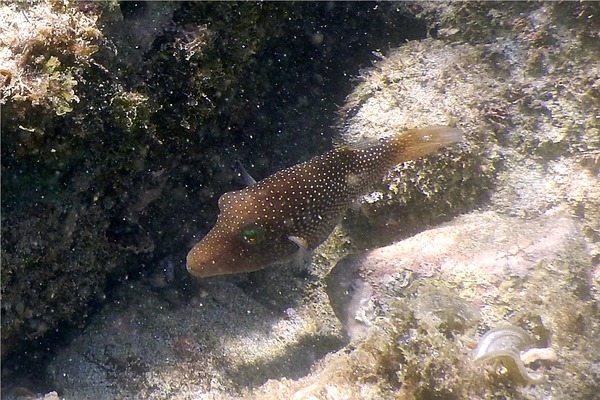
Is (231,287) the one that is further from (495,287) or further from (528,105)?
(528,105)

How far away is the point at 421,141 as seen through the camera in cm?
442

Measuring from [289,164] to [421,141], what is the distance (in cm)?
199

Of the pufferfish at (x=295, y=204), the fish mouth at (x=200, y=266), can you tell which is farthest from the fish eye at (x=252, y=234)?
the fish mouth at (x=200, y=266)

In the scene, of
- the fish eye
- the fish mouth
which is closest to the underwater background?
the fish mouth

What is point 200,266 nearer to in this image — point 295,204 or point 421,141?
point 295,204

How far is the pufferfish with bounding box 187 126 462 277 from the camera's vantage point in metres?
3.92

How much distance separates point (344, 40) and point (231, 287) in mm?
3841

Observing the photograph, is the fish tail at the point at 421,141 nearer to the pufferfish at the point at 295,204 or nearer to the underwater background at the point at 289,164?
the pufferfish at the point at 295,204

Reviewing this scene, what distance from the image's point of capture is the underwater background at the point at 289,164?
3.24 meters

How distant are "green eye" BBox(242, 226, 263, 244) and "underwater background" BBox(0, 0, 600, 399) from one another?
1.18m

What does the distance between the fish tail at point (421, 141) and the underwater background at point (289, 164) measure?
484 mm

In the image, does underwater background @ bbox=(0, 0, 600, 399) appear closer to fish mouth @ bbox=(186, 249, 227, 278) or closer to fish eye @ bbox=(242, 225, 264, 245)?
fish mouth @ bbox=(186, 249, 227, 278)

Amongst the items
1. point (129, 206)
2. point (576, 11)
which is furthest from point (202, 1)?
point (576, 11)

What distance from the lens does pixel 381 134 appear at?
5.14 metres
